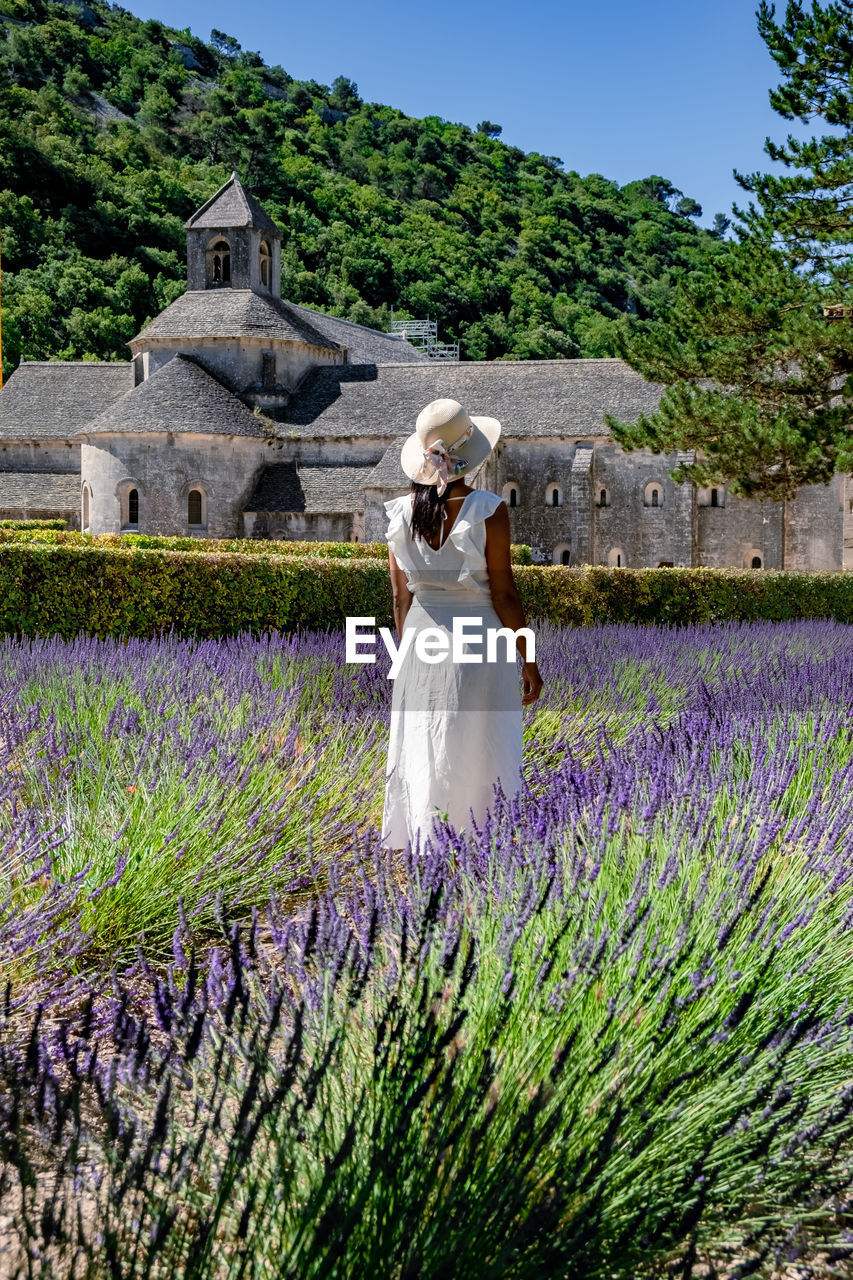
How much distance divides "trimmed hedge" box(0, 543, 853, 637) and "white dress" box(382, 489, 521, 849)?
18.5ft

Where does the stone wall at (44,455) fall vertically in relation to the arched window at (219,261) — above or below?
below

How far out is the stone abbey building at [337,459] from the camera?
35375 mm

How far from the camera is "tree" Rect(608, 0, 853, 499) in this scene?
52.7 feet

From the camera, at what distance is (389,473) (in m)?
33.6

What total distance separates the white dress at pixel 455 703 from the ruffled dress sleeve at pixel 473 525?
0.05 m

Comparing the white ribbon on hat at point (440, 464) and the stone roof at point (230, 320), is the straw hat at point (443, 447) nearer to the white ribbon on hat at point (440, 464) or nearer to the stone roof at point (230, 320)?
the white ribbon on hat at point (440, 464)

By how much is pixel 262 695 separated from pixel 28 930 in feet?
10.6

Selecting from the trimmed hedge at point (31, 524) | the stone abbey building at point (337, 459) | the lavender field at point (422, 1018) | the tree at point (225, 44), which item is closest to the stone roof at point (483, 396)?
the stone abbey building at point (337, 459)

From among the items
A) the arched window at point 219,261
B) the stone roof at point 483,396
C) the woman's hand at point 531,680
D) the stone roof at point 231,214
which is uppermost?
the stone roof at point 231,214

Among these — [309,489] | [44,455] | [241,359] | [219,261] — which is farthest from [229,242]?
[309,489]

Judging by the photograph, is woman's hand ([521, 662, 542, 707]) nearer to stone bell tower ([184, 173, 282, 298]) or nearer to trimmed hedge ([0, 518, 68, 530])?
trimmed hedge ([0, 518, 68, 530])

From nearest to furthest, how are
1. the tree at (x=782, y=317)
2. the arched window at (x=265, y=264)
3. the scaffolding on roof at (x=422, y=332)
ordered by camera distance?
the tree at (x=782, y=317), the arched window at (x=265, y=264), the scaffolding on roof at (x=422, y=332)

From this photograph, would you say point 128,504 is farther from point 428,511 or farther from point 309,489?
point 428,511

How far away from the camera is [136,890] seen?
3457 millimetres
